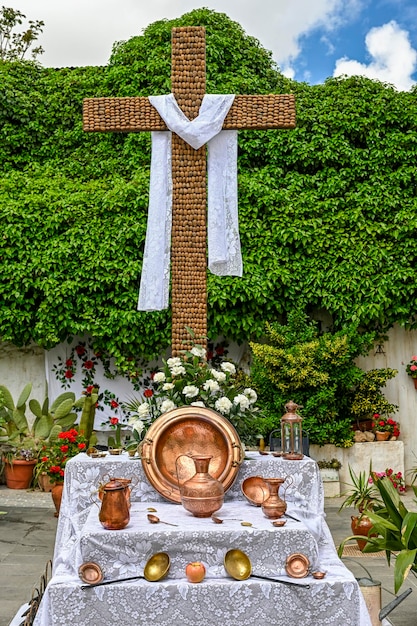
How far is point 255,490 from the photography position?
3.96 m

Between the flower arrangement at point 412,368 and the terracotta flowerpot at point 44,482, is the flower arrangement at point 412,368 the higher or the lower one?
the higher one

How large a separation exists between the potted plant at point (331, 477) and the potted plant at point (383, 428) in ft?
1.96

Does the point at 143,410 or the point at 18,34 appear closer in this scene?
the point at 143,410

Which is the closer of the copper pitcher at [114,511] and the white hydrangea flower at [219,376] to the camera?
the copper pitcher at [114,511]

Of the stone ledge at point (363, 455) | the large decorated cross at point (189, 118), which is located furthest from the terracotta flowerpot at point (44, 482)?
the large decorated cross at point (189, 118)

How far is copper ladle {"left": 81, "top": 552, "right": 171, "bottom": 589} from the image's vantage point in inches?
124

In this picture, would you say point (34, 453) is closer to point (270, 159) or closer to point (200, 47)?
point (270, 159)

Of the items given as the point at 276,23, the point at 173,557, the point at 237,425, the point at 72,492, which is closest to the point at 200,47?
the point at 237,425

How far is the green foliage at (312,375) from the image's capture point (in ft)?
25.1

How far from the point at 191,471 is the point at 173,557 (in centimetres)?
74

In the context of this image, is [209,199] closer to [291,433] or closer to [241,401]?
[241,401]

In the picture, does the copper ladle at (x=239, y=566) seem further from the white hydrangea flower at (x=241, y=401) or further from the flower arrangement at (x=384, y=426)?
the flower arrangement at (x=384, y=426)

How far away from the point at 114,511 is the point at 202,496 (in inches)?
17.5

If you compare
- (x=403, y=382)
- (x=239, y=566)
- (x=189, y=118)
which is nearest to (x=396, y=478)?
(x=403, y=382)
